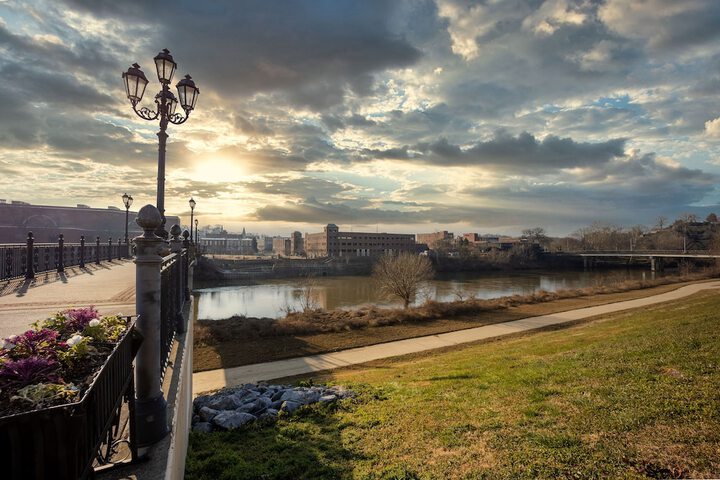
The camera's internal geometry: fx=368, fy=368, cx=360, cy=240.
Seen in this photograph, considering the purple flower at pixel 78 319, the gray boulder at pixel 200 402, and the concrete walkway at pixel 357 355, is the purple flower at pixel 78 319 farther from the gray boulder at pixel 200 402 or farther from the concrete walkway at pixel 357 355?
the concrete walkway at pixel 357 355

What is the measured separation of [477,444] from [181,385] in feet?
14.3

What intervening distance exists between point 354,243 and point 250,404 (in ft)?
377

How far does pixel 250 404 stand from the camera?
8.91 meters

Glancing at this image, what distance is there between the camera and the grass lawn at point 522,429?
15.5 feet

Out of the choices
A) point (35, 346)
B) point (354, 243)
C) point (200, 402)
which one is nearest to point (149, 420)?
point (35, 346)

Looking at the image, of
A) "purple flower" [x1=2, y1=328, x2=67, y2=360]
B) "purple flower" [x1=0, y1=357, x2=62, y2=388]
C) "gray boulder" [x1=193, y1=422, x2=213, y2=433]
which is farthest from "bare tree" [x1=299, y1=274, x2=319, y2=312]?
"purple flower" [x1=0, y1=357, x2=62, y2=388]

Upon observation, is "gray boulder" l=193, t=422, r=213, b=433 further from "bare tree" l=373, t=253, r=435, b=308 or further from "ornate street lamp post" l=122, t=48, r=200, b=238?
"bare tree" l=373, t=253, r=435, b=308

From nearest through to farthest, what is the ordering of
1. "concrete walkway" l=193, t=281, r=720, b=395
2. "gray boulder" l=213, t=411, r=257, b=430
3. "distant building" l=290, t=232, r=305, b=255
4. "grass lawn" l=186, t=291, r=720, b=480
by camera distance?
1. "grass lawn" l=186, t=291, r=720, b=480
2. "gray boulder" l=213, t=411, r=257, b=430
3. "concrete walkway" l=193, t=281, r=720, b=395
4. "distant building" l=290, t=232, r=305, b=255

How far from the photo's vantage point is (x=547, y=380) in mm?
7871

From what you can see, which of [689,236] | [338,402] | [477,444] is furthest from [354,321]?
[689,236]

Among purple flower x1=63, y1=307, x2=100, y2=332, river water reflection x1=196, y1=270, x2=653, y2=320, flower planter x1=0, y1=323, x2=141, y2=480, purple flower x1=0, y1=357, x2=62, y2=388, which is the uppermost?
purple flower x1=63, y1=307, x2=100, y2=332

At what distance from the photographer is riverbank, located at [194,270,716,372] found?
17584mm

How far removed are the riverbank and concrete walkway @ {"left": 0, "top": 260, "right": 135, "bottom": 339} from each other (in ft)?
17.7

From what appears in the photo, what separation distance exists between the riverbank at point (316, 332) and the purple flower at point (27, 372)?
14.7 meters
